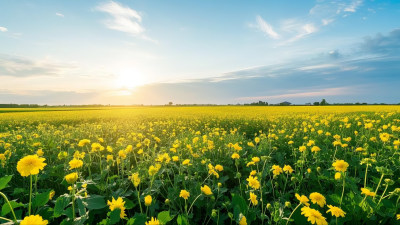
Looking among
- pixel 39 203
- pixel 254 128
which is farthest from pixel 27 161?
pixel 254 128

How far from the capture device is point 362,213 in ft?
7.77

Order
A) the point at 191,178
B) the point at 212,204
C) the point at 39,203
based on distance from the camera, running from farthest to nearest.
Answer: the point at 191,178 < the point at 212,204 < the point at 39,203

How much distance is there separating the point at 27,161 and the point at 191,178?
2018 mm

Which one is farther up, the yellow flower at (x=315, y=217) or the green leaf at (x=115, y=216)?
the green leaf at (x=115, y=216)

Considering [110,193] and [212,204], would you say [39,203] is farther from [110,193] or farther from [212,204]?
[212,204]

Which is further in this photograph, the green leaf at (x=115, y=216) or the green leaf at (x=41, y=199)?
the green leaf at (x=41, y=199)

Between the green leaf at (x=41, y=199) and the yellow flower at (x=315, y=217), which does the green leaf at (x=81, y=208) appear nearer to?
the green leaf at (x=41, y=199)

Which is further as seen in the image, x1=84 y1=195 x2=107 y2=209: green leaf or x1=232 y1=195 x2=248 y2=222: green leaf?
x1=232 y1=195 x2=248 y2=222: green leaf

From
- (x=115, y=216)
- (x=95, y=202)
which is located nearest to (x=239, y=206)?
(x=115, y=216)

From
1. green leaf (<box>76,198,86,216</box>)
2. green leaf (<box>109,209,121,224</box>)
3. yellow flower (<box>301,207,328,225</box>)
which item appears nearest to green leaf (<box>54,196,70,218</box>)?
green leaf (<box>76,198,86,216</box>)

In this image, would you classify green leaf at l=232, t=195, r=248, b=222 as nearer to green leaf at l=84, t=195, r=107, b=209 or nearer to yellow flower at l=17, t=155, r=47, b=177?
green leaf at l=84, t=195, r=107, b=209

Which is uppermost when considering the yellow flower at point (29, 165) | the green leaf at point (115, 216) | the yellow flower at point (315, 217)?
the yellow flower at point (29, 165)

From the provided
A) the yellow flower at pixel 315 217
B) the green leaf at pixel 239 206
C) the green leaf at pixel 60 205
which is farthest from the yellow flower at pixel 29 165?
the yellow flower at pixel 315 217

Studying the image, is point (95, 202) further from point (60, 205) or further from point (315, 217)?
point (315, 217)
